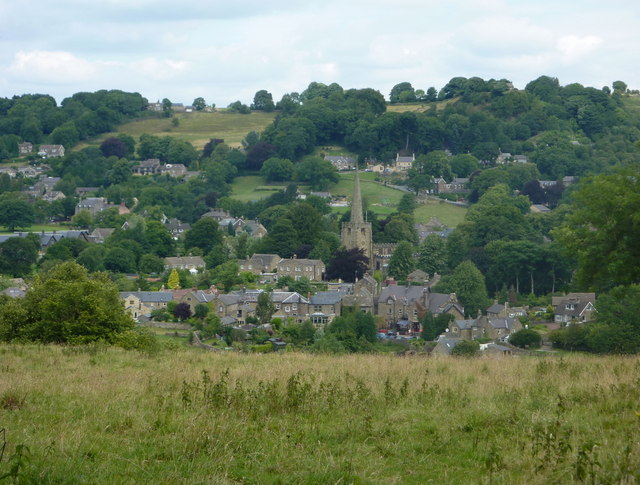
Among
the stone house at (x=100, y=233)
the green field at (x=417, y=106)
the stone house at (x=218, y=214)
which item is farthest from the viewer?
the green field at (x=417, y=106)

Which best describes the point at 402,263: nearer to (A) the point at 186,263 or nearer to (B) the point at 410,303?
(B) the point at 410,303

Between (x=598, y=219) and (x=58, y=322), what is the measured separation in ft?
37.2

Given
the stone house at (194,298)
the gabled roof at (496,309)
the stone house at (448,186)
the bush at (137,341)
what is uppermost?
the bush at (137,341)

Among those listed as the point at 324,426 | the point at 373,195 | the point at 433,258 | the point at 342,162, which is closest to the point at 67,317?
the point at 324,426

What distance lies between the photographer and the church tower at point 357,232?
2707 inches

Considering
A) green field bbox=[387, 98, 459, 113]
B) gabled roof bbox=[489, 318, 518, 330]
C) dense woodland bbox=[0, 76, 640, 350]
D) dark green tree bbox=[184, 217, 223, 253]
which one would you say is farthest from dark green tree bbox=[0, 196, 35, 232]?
green field bbox=[387, 98, 459, 113]


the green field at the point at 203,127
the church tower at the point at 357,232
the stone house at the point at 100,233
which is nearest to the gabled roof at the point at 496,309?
the church tower at the point at 357,232

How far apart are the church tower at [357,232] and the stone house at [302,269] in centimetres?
569

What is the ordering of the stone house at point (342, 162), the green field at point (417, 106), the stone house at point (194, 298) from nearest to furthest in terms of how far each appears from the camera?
the stone house at point (194, 298), the stone house at point (342, 162), the green field at point (417, 106)

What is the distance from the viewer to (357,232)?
68.8 meters

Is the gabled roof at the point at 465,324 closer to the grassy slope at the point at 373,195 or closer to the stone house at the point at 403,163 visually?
the grassy slope at the point at 373,195

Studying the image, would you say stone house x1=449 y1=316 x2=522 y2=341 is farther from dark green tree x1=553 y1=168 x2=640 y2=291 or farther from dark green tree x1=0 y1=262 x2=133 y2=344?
dark green tree x1=0 y1=262 x2=133 y2=344

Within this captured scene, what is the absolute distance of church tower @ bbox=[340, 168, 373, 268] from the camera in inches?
2707

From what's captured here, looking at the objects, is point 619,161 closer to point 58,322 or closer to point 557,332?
point 557,332
